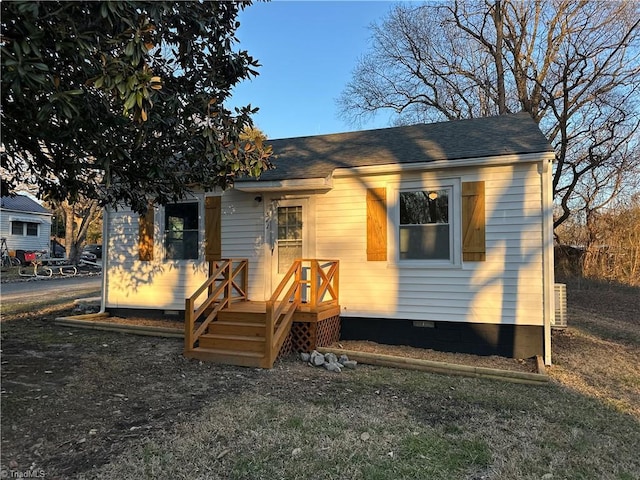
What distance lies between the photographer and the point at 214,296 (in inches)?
A: 255

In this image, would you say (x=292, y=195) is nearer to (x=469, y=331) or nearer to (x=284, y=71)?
(x=469, y=331)

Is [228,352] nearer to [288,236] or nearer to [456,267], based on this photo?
[288,236]

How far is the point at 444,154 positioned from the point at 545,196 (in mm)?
1599

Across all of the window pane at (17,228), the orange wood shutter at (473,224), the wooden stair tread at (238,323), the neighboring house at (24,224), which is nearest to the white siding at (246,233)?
the wooden stair tread at (238,323)

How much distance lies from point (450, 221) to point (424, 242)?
53cm

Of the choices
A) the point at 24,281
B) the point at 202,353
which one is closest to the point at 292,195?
the point at 202,353

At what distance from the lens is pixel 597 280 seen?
49.5ft

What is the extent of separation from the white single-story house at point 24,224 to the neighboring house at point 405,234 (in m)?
23.2

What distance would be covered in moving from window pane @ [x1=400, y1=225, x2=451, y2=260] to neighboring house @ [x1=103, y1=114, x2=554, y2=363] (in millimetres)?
16

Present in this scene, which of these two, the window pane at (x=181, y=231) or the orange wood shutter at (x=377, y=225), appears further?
the window pane at (x=181, y=231)

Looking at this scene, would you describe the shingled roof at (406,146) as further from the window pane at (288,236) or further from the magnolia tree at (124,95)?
the magnolia tree at (124,95)

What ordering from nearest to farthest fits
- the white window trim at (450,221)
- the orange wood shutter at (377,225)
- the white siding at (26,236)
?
the white window trim at (450,221) → the orange wood shutter at (377,225) → the white siding at (26,236)

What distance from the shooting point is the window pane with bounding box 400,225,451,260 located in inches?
263

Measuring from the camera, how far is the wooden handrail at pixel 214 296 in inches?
235
